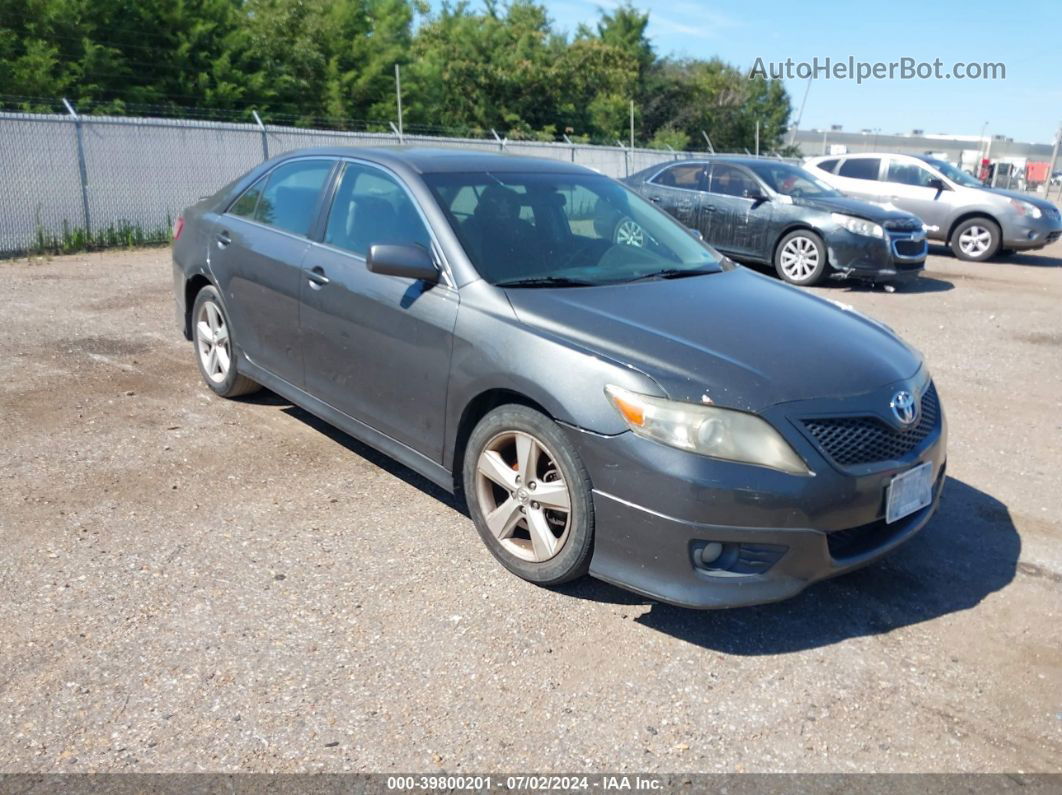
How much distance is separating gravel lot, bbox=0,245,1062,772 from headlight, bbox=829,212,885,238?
19.9 ft

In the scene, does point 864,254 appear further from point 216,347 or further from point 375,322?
point 375,322

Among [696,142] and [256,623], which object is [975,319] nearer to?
[256,623]

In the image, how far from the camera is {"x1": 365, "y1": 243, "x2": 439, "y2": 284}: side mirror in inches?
152

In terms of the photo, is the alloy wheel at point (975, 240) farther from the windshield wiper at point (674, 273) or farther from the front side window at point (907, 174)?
the windshield wiper at point (674, 273)

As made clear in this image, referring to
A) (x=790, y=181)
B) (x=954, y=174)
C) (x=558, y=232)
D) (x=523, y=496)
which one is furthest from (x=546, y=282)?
(x=954, y=174)

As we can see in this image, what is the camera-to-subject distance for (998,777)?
2.71m

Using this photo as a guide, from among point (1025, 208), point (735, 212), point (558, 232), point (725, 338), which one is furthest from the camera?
point (1025, 208)

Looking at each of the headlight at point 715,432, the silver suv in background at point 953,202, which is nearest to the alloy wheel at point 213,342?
the headlight at point 715,432

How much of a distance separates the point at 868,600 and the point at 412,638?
1.81 metres

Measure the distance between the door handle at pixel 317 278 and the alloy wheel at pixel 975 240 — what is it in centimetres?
1301

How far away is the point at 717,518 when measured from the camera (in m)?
3.12

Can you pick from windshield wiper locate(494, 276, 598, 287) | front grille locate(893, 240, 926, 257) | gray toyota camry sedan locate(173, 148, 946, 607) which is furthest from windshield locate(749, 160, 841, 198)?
windshield wiper locate(494, 276, 598, 287)

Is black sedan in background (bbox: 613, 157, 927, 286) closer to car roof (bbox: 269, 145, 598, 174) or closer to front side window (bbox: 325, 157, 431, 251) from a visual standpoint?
car roof (bbox: 269, 145, 598, 174)

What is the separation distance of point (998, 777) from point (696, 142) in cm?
4185
